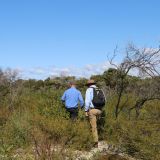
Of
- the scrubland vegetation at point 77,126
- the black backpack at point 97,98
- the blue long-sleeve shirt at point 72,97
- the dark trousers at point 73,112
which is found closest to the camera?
the scrubland vegetation at point 77,126

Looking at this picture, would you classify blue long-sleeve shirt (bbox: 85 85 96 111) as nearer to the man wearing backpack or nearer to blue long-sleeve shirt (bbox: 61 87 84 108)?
the man wearing backpack

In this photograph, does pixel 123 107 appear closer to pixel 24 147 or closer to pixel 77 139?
pixel 77 139

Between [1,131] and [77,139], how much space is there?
2047mm

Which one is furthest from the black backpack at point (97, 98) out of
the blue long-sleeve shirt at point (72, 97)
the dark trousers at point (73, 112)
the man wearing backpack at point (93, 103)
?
the dark trousers at point (73, 112)

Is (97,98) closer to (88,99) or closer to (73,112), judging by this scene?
(88,99)

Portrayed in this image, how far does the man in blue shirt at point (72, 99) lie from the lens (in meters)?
14.7

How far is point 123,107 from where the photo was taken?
17.3m

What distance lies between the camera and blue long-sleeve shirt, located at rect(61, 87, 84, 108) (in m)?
→ 14.7

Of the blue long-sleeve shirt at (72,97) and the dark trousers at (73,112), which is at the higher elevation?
the blue long-sleeve shirt at (72,97)

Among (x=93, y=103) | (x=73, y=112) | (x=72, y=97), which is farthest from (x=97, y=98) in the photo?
(x=73, y=112)

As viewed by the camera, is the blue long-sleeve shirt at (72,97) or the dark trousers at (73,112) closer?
the blue long-sleeve shirt at (72,97)

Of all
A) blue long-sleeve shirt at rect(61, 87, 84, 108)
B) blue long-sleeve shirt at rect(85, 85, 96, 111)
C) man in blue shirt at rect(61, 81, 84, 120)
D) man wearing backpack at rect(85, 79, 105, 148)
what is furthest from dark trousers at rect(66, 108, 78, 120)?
blue long-sleeve shirt at rect(85, 85, 96, 111)

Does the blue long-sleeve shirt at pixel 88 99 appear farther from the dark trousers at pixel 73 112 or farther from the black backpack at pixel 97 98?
the dark trousers at pixel 73 112

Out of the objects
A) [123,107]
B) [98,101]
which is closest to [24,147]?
[98,101]
